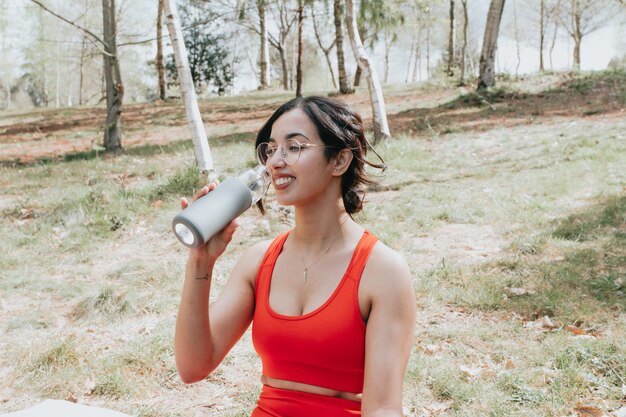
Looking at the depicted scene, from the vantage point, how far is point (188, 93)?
813 cm

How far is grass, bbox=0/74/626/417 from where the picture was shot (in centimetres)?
349

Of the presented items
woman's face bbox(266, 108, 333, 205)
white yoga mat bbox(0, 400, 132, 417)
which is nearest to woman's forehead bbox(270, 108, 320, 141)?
woman's face bbox(266, 108, 333, 205)

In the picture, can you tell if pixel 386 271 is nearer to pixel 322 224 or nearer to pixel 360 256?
pixel 360 256

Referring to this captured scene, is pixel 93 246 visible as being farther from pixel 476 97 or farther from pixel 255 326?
pixel 476 97

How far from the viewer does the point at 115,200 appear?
23.9 ft

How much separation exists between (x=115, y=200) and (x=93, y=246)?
3.84 ft

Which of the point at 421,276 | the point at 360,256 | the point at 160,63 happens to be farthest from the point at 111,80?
the point at 160,63

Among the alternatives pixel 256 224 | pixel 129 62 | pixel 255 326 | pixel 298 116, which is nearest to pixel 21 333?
pixel 256 224

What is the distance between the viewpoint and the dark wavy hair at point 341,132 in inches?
76.9

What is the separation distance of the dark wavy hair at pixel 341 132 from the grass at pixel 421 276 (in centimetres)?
176

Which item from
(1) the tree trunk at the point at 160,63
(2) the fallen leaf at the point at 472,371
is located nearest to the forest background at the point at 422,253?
(2) the fallen leaf at the point at 472,371

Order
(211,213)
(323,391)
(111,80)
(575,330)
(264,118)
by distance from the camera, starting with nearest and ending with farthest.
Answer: (211,213) → (323,391) → (575,330) → (111,80) → (264,118)

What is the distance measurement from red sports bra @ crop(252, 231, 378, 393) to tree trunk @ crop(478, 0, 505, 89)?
13272 mm

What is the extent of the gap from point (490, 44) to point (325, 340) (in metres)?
13.7
